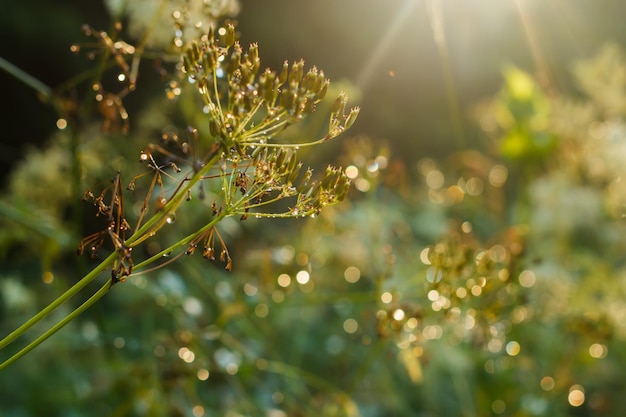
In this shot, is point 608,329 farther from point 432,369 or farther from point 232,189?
point 232,189

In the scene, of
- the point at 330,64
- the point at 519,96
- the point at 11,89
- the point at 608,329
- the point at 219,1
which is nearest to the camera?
the point at 219,1

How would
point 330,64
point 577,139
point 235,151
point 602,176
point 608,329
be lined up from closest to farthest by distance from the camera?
point 235,151
point 608,329
point 602,176
point 577,139
point 330,64

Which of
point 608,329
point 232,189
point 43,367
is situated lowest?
point 43,367

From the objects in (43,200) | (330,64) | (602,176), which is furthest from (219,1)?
(330,64)

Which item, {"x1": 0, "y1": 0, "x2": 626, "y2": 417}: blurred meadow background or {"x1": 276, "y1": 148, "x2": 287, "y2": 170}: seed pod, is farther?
{"x1": 0, "y1": 0, "x2": 626, "y2": 417}: blurred meadow background

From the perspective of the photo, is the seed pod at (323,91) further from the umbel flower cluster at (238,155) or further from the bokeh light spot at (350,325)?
the bokeh light spot at (350,325)

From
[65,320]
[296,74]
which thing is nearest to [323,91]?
[296,74]

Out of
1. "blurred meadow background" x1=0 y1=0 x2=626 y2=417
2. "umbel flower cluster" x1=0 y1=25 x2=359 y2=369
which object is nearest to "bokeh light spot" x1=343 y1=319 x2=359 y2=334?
"blurred meadow background" x1=0 y1=0 x2=626 y2=417

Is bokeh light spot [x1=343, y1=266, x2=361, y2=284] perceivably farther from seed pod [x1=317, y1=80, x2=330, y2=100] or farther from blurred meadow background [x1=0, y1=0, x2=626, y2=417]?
seed pod [x1=317, y1=80, x2=330, y2=100]
